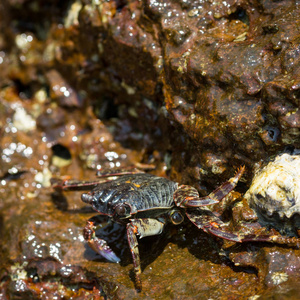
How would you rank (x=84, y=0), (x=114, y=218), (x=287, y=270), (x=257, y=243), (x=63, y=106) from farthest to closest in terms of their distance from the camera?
1. (x=63, y=106)
2. (x=84, y=0)
3. (x=114, y=218)
4. (x=257, y=243)
5. (x=287, y=270)

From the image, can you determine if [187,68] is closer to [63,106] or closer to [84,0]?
[84,0]

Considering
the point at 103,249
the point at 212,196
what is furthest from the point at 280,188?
the point at 103,249

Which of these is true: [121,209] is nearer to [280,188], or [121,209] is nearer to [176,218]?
[176,218]

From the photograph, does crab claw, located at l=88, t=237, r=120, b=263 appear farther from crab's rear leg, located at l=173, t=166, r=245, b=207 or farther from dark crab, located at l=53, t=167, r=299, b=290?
crab's rear leg, located at l=173, t=166, r=245, b=207

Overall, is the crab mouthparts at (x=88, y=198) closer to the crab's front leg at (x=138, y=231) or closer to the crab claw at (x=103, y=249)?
the crab claw at (x=103, y=249)

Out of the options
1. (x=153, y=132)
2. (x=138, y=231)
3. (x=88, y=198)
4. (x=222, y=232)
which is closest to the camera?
(x=222, y=232)

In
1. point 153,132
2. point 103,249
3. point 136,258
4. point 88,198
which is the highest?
point 153,132

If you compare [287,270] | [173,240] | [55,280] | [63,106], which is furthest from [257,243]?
[63,106]

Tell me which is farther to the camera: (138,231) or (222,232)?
(138,231)
